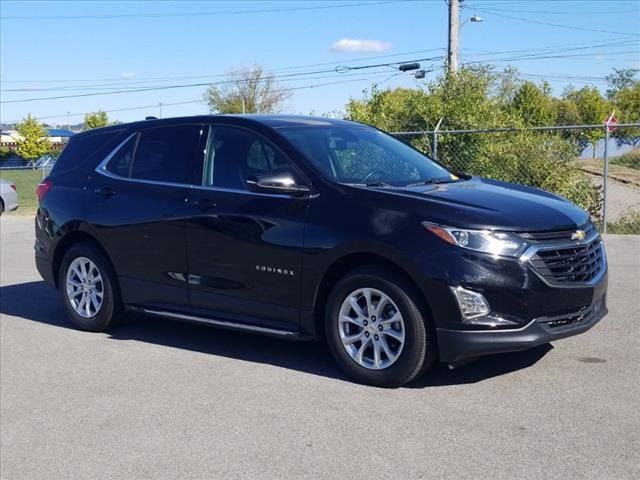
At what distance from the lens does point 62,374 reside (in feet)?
20.3

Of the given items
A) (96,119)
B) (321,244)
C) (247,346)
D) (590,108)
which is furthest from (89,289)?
(96,119)

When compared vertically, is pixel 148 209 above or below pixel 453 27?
below

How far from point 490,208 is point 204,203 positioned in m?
2.20

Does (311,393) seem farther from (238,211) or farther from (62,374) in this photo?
(62,374)

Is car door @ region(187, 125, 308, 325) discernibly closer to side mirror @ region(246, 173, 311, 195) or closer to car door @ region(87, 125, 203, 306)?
side mirror @ region(246, 173, 311, 195)

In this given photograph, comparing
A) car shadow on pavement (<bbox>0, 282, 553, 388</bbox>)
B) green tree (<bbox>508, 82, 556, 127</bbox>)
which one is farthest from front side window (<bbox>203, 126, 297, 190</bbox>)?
green tree (<bbox>508, 82, 556, 127</bbox>)

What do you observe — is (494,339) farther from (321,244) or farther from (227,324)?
(227,324)

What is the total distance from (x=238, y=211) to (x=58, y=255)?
7.83 feet

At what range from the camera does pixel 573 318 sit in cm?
530

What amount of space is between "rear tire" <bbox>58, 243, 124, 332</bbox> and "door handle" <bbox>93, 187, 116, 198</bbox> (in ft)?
1.59

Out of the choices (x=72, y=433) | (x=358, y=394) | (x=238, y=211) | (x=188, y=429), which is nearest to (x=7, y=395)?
(x=72, y=433)

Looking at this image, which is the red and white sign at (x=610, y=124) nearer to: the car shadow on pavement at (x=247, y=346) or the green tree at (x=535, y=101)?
the car shadow on pavement at (x=247, y=346)

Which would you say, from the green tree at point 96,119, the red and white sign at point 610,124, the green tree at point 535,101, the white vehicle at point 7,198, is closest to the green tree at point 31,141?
the green tree at point 96,119

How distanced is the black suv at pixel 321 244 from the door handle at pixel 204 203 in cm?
1
